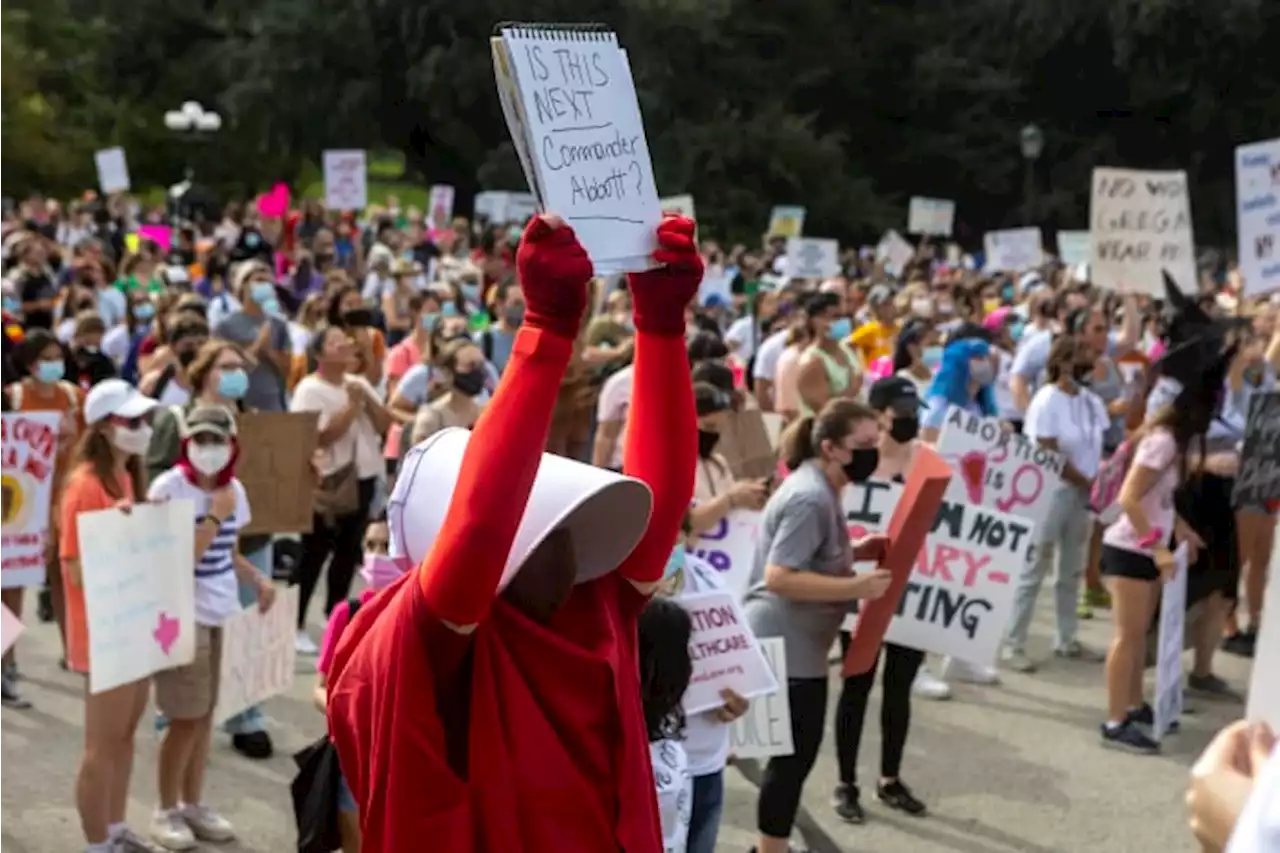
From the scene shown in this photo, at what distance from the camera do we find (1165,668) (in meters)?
7.89

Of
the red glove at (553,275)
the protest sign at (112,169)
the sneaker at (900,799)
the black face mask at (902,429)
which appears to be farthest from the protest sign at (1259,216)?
the protest sign at (112,169)

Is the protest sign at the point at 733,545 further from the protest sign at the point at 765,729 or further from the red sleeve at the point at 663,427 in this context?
the red sleeve at the point at 663,427

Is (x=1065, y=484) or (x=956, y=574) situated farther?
(x=1065, y=484)

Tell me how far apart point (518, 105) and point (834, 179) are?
38.6 meters

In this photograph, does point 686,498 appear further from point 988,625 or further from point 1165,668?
point 1165,668

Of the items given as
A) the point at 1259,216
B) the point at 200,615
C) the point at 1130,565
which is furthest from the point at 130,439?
the point at 1259,216

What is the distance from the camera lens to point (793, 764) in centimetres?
599

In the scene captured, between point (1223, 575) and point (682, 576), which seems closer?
point (682, 576)

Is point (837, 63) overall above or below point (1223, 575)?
above

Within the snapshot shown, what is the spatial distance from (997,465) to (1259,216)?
7.51 ft

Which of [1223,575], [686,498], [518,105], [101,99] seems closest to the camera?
[518,105]

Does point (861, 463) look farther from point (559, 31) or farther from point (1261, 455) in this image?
point (559, 31)

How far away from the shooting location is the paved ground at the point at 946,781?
22.3 feet

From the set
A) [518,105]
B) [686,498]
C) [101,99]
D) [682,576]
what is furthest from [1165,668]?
[101,99]
